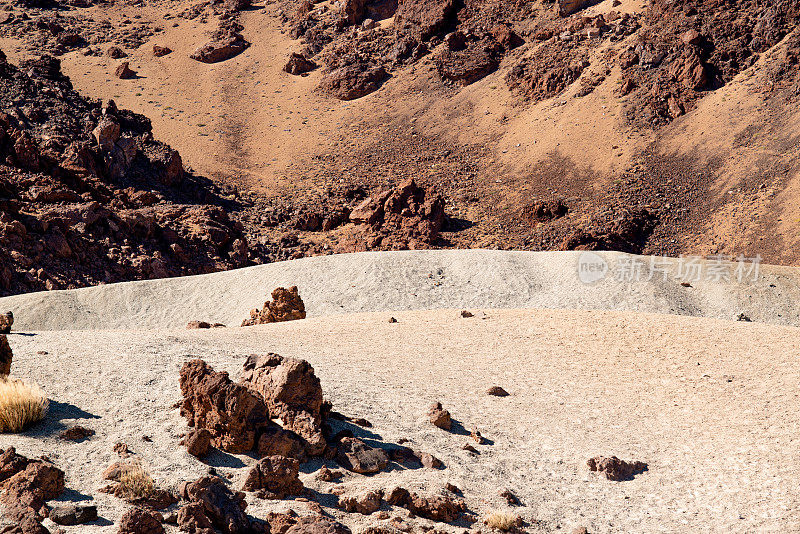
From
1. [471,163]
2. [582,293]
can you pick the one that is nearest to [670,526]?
[582,293]

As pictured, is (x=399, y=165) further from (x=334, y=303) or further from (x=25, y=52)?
(x=25, y=52)

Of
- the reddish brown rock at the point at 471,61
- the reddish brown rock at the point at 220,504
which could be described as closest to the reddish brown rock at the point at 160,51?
the reddish brown rock at the point at 471,61

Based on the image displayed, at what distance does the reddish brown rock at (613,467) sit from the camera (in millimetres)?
8625

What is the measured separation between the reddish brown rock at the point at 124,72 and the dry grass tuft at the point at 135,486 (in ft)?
209

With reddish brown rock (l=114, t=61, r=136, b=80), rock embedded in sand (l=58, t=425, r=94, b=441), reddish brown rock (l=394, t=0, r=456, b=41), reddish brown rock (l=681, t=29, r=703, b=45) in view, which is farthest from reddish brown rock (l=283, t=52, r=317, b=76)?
rock embedded in sand (l=58, t=425, r=94, b=441)

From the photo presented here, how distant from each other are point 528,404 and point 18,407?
7.35 m

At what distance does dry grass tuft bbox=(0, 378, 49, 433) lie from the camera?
7449 millimetres

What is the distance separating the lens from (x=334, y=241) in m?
38.3

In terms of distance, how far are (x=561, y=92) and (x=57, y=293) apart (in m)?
37.6

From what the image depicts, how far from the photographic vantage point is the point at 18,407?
24.7ft

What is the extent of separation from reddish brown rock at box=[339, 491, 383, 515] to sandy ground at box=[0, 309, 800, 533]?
0.79 ft

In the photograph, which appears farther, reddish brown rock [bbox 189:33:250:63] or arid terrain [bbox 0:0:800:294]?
reddish brown rock [bbox 189:33:250:63]

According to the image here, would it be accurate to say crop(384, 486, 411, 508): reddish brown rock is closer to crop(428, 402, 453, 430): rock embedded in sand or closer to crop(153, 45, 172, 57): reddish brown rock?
crop(428, 402, 453, 430): rock embedded in sand

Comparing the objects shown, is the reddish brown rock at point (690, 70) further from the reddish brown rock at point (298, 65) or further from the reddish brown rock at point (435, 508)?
the reddish brown rock at point (435, 508)
